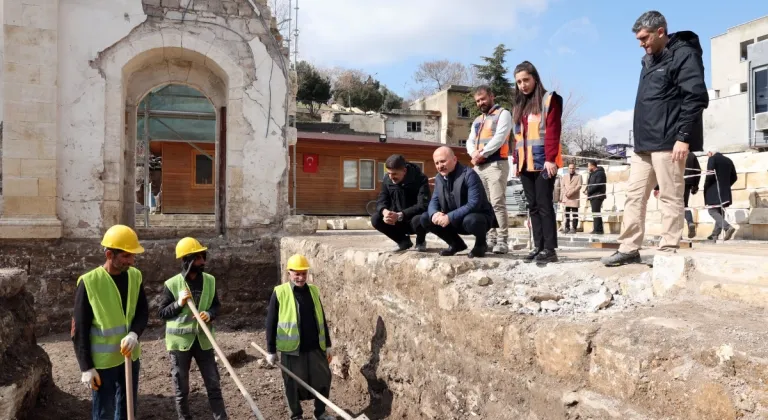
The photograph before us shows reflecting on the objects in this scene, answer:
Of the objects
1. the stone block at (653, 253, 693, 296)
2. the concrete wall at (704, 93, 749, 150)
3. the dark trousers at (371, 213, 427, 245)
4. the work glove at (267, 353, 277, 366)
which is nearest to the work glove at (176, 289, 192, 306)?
the work glove at (267, 353, 277, 366)

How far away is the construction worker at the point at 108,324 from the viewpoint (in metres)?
4.11

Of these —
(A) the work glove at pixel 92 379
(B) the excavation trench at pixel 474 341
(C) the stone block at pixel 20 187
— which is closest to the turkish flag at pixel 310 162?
(B) the excavation trench at pixel 474 341

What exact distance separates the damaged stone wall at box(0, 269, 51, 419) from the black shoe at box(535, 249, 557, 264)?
4022 millimetres

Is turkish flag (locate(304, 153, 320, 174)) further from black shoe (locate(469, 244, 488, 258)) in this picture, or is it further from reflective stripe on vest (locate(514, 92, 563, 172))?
reflective stripe on vest (locate(514, 92, 563, 172))

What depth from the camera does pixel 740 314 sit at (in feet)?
9.32

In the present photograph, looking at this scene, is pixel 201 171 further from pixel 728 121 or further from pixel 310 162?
pixel 728 121

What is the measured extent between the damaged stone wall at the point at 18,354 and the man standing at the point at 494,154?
4.05 meters

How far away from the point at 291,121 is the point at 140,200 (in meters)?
16.3

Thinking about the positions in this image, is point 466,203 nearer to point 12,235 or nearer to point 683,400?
point 683,400

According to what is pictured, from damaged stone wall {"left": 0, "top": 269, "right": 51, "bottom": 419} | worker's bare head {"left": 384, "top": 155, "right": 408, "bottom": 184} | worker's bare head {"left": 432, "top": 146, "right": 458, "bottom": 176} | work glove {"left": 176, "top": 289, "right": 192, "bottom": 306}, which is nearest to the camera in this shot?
damaged stone wall {"left": 0, "top": 269, "right": 51, "bottom": 419}

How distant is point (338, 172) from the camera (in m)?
19.9

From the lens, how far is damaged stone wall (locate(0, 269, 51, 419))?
422 centimetres

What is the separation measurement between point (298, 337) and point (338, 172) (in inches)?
578

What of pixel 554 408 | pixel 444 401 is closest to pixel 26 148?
pixel 444 401
